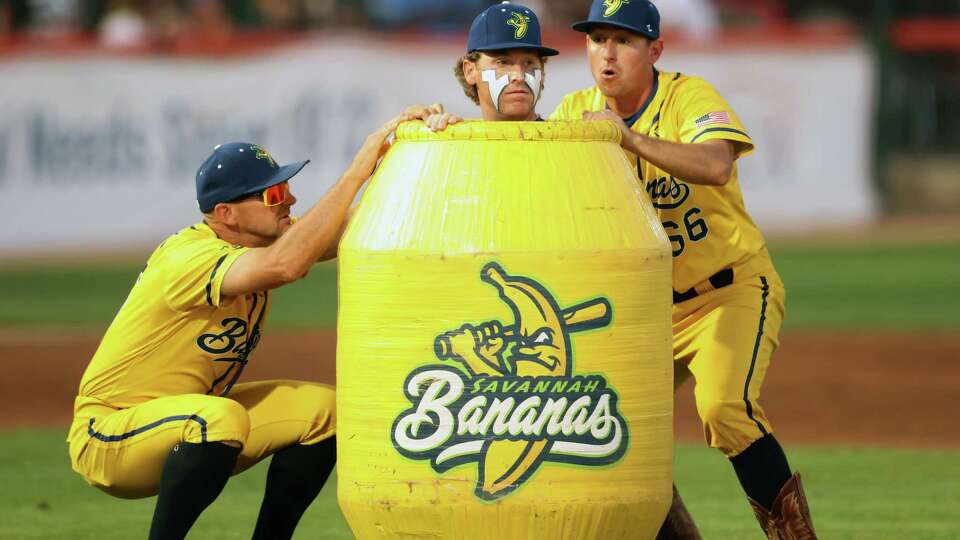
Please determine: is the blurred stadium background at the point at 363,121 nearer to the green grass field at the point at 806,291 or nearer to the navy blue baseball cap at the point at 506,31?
the green grass field at the point at 806,291

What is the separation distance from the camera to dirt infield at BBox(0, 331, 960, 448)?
34.4ft

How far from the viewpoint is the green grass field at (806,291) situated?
15.4 metres

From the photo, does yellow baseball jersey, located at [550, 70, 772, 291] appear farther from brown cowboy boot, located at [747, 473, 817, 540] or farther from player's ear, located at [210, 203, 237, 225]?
player's ear, located at [210, 203, 237, 225]

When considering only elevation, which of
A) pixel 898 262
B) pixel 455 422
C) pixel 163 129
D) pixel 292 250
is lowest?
pixel 898 262

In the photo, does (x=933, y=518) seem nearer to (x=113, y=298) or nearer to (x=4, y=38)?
(x=113, y=298)

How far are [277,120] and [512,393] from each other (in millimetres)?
16812

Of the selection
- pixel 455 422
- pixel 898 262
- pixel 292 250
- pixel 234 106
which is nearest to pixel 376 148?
pixel 292 250

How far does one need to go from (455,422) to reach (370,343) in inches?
14.5

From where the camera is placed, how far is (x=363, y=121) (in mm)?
21469

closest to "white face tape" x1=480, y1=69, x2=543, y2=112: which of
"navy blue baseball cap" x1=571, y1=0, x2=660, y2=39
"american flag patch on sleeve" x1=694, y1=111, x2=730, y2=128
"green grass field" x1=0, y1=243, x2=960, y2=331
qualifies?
"navy blue baseball cap" x1=571, y1=0, x2=660, y2=39

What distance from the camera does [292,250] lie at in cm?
550

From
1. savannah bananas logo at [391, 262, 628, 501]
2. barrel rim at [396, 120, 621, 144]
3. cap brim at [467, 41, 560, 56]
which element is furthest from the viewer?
cap brim at [467, 41, 560, 56]

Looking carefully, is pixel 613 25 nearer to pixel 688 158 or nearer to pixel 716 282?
pixel 688 158

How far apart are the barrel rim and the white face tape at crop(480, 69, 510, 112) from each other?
17.8 inches
